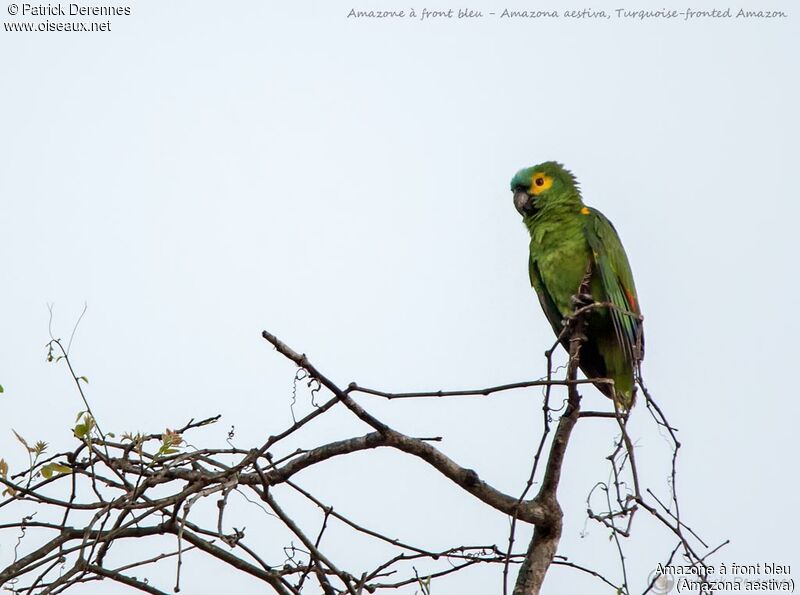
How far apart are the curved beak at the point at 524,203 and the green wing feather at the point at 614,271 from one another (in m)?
0.44

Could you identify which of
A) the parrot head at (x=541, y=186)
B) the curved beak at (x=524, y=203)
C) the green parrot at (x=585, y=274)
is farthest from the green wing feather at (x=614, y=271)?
the curved beak at (x=524, y=203)

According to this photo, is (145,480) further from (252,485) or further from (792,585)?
(792,585)

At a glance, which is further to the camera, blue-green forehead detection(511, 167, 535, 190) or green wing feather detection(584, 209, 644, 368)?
blue-green forehead detection(511, 167, 535, 190)

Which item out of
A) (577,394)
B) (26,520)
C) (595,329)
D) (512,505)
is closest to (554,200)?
(595,329)

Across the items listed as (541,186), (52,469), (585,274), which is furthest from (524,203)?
(52,469)

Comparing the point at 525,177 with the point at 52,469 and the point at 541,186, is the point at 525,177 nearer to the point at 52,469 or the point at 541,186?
the point at 541,186

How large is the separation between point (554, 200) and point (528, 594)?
9.41ft

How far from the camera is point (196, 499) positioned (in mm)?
2396

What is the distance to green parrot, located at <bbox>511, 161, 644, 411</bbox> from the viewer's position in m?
4.49

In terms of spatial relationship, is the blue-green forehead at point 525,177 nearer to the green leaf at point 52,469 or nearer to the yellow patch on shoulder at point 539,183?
the yellow patch on shoulder at point 539,183

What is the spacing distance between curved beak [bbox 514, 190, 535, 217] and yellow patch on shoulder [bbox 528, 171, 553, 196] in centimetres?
4

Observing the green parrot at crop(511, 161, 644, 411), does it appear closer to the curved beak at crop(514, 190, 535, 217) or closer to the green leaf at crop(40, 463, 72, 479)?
the curved beak at crop(514, 190, 535, 217)

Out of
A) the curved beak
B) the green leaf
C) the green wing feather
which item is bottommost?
the green leaf

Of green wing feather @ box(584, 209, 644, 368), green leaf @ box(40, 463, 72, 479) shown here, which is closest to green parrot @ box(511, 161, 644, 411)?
green wing feather @ box(584, 209, 644, 368)
